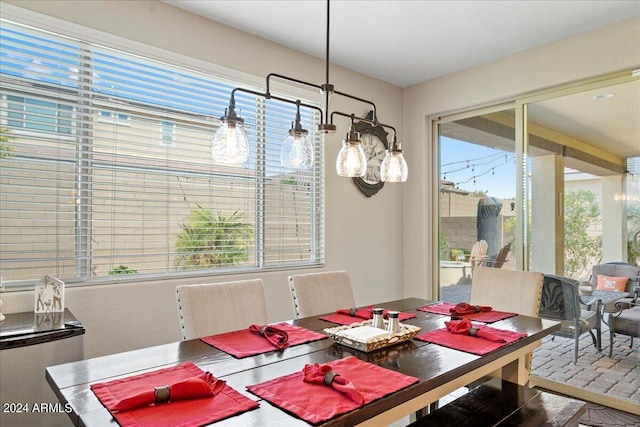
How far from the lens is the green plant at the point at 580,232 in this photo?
10.1 ft

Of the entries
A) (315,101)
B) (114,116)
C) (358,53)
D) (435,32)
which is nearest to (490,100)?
(435,32)

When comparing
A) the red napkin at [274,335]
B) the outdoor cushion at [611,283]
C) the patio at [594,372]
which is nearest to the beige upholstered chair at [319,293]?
the red napkin at [274,335]

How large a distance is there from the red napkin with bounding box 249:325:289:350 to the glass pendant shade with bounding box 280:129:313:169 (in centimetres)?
74

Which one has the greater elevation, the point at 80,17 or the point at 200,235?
the point at 80,17

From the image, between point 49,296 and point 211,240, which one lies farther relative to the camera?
point 211,240

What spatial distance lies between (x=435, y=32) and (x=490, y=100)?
928 mm

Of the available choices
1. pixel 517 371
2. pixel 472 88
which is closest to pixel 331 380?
pixel 517 371

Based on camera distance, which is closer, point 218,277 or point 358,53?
point 218,277

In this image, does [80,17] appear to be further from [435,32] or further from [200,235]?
[435,32]

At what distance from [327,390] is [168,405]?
1.49ft

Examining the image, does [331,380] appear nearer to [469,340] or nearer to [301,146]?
[469,340]

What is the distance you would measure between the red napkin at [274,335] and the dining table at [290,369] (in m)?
0.04

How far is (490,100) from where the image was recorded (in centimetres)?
361

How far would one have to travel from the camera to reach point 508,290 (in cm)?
261
